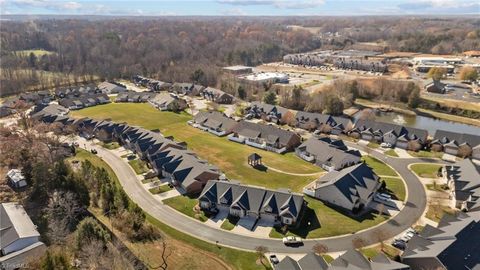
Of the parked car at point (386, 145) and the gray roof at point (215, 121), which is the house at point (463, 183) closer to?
the parked car at point (386, 145)

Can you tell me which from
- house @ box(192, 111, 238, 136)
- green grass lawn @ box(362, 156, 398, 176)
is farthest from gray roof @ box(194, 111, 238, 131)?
green grass lawn @ box(362, 156, 398, 176)

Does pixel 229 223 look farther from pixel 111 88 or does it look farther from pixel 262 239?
pixel 111 88

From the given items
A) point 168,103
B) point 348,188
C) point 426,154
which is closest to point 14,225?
point 348,188

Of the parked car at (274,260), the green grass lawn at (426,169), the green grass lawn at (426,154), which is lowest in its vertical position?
the parked car at (274,260)

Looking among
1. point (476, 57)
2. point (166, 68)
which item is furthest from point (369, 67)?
point (166, 68)

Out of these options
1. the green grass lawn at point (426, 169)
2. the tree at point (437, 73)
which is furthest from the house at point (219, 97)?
the tree at point (437, 73)

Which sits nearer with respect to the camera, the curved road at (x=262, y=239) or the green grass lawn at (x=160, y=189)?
the curved road at (x=262, y=239)
